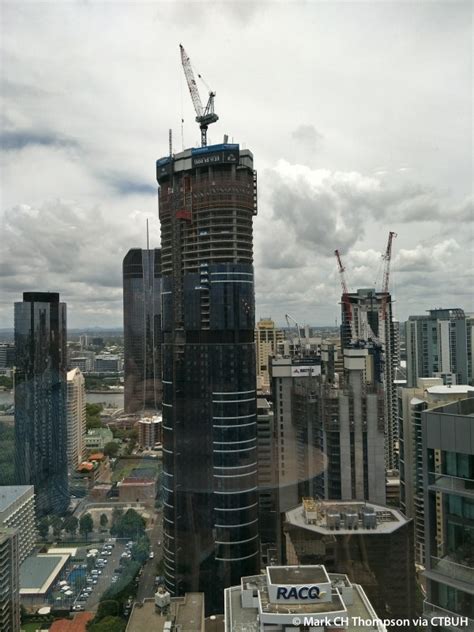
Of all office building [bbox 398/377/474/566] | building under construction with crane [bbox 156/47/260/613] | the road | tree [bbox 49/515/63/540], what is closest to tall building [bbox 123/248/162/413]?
building under construction with crane [bbox 156/47/260/613]

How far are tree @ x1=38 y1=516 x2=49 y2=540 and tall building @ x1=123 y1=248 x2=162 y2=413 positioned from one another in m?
2.32

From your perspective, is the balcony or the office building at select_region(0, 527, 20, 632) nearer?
the balcony

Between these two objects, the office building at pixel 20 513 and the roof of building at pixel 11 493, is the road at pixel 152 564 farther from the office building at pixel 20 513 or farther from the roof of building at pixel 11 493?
the roof of building at pixel 11 493

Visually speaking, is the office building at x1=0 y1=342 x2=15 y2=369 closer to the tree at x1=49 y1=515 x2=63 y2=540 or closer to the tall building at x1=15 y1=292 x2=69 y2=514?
the tall building at x1=15 y1=292 x2=69 y2=514

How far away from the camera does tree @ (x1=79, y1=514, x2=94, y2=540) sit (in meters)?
7.79

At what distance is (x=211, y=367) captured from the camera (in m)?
7.14

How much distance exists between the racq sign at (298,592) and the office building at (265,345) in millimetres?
4864

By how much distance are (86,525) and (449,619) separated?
7198 millimetres

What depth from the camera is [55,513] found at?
8117mm

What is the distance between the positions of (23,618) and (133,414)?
4497 mm

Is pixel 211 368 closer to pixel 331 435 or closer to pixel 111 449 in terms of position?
pixel 331 435

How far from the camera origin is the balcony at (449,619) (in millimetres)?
1630

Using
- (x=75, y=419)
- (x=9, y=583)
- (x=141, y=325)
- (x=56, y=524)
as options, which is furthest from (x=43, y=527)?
(x=141, y=325)

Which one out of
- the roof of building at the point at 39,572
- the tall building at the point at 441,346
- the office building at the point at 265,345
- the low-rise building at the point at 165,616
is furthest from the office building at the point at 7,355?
the tall building at the point at 441,346
